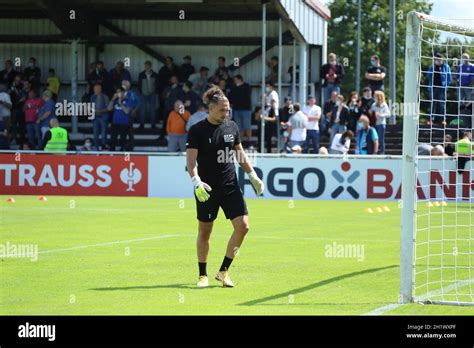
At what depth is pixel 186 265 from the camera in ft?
47.3

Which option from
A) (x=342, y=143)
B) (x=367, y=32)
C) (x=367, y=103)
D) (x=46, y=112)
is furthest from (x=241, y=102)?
(x=367, y=32)

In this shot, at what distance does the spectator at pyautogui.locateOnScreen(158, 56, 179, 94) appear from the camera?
36.6 metres

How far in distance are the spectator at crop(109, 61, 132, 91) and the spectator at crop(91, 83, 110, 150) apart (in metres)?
1.46

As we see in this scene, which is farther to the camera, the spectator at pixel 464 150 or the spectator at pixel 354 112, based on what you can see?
the spectator at pixel 354 112

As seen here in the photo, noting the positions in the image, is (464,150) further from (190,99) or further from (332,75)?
(190,99)

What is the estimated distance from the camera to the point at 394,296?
451 inches

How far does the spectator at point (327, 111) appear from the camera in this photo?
107 ft

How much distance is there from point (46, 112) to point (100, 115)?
189 centimetres

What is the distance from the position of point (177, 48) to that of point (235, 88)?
883 centimetres

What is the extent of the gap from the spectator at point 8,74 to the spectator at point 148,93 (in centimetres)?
454

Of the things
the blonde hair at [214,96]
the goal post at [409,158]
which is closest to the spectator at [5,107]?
the blonde hair at [214,96]

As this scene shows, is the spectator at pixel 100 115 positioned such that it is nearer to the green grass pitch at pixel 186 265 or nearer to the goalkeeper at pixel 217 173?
the green grass pitch at pixel 186 265
